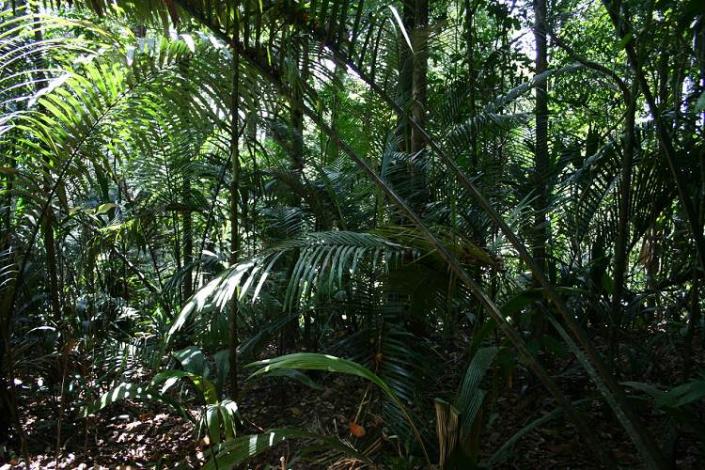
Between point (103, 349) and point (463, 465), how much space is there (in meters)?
2.34

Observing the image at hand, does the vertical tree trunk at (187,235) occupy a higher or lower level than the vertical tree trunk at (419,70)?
lower

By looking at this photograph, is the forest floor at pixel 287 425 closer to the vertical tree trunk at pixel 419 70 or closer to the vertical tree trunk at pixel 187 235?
the vertical tree trunk at pixel 187 235

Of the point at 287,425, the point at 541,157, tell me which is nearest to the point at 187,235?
the point at 287,425

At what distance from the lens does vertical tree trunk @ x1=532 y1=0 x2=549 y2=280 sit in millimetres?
2935

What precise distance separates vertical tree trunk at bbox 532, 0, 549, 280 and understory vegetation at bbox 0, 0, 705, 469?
0.07 feet

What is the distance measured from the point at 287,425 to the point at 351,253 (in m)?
1.42

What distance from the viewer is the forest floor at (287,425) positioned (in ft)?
8.39

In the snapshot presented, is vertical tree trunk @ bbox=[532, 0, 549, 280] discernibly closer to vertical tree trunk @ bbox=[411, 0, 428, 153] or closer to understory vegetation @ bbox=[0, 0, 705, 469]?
understory vegetation @ bbox=[0, 0, 705, 469]

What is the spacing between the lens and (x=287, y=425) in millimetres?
3004

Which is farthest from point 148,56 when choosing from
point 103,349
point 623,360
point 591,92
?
point 591,92

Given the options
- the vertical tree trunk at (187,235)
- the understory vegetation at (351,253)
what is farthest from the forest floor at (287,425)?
the vertical tree trunk at (187,235)

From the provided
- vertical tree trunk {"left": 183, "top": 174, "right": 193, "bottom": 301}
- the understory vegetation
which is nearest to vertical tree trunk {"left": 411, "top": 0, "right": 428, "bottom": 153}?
the understory vegetation

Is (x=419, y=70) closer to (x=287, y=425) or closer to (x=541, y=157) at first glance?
(x=541, y=157)

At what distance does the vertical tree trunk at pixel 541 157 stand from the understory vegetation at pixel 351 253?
21 millimetres
